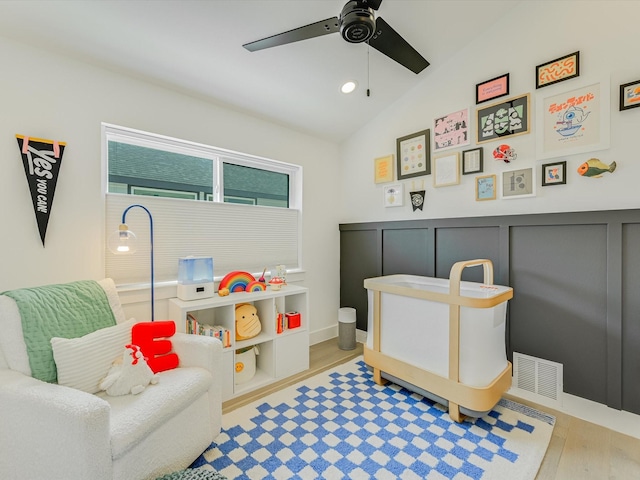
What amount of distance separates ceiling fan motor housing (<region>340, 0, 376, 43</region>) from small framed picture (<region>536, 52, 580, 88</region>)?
1412 millimetres

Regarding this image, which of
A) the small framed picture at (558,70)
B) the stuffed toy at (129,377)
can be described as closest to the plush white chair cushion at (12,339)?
the stuffed toy at (129,377)

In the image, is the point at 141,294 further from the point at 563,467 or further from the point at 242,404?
the point at 563,467

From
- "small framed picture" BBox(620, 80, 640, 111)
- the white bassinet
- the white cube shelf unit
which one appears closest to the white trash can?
the white cube shelf unit

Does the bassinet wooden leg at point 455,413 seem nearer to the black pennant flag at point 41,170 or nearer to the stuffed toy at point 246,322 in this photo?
the stuffed toy at point 246,322

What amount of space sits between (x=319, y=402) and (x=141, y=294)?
4.71 feet

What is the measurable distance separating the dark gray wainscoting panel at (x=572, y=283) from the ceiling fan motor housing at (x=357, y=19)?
5.28 feet

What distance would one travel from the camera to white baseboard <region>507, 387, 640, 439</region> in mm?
1726

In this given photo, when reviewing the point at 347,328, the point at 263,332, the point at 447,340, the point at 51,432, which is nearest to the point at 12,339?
the point at 51,432

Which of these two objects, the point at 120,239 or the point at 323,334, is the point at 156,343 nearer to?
the point at 120,239

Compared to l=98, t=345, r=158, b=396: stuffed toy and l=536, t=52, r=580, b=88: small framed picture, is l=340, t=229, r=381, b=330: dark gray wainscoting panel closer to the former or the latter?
l=536, t=52, r=580, b=88: small framed picture

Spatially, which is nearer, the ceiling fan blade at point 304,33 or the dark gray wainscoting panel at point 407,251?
the ceiling fan blade at point 304,33

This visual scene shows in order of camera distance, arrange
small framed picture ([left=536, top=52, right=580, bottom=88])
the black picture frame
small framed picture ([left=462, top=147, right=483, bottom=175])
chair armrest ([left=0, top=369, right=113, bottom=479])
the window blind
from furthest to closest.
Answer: the black picture frame < small framed picture ([left=462, top=147, right=483, bottom=175]) < the window blind < small framed picture ([left=536, top=52, right=580, bottom=88]) < chair armrest ([left=0, top=369, right=113, bottom=479])

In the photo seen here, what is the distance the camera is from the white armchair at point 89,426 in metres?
1.04

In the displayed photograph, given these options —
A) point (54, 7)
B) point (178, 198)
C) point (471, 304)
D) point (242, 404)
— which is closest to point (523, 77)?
point (471, 304)
